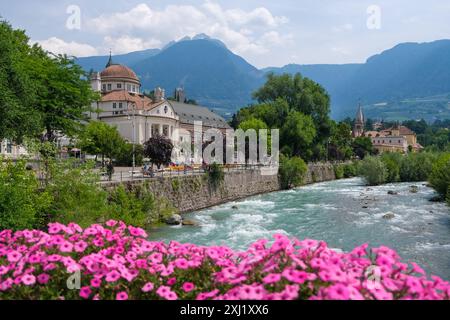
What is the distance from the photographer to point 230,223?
2634cm

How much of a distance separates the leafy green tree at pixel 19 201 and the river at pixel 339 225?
6.71 m

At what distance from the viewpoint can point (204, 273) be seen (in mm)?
4965

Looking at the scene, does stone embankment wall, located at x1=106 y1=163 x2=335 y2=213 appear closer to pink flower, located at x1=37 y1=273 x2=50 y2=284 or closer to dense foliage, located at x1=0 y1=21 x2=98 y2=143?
dense foliage, located at x1=0 y1=21 x2=98 y2=143

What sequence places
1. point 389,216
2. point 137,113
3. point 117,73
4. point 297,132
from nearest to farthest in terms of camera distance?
point 389,216 → point 297,132 → point 137,113 → point 117,73

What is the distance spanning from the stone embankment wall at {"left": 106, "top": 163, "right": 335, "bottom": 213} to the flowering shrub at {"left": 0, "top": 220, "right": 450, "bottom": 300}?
67.9ft

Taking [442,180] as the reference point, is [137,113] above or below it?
above

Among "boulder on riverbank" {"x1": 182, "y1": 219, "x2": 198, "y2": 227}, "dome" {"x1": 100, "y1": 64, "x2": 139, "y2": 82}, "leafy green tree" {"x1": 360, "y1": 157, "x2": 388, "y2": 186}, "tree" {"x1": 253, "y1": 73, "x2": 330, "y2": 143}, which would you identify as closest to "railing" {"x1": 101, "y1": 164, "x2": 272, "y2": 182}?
"boulder on riverbank" {"x1": 182, "y1": 219, "x2": 198, "y2": 227}

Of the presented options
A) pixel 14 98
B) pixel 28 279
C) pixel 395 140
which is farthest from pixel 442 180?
pixel 395 140

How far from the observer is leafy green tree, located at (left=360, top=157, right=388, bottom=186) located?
56.6 m

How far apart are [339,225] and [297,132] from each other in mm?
35111

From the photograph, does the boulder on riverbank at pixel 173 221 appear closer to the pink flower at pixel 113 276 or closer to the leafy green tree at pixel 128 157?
the pink flower at pixel 113 276

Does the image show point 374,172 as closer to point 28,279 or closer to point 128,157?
point 128,157

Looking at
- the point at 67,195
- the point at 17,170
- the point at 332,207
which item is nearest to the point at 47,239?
the point at 17,170

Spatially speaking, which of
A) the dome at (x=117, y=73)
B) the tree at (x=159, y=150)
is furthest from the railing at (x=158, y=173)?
the dome at (x=117, y=73)
